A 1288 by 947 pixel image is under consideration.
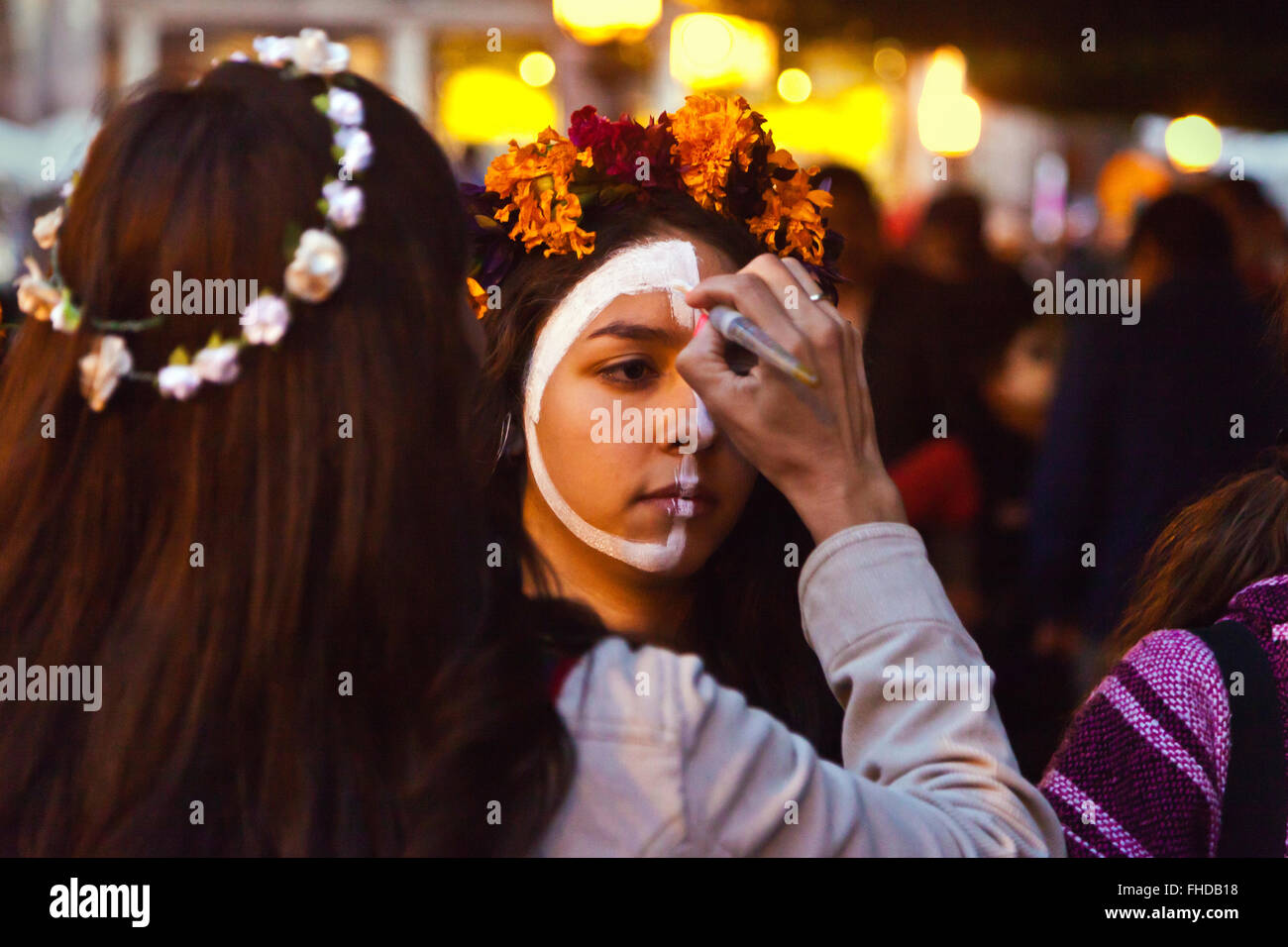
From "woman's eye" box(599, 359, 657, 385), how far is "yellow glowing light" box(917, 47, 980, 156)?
1094 cm

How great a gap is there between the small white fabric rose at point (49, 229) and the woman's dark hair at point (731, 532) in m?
0.80

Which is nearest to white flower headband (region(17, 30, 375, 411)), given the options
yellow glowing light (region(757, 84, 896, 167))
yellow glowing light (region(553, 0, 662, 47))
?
yellow glowing light (region(553, 0, 662, 47))

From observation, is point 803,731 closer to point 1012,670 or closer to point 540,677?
Answer: point 540,677

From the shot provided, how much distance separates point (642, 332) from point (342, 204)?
761 mm

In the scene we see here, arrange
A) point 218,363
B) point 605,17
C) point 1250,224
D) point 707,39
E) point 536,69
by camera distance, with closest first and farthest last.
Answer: point 218,363
point 1250,224
point 605,17
point 707,39
point 536,69

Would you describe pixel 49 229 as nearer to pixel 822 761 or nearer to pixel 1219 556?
pixel 822 761

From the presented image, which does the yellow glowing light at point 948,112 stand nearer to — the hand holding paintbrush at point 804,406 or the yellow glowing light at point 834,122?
the yellow glowing light at point 834,122

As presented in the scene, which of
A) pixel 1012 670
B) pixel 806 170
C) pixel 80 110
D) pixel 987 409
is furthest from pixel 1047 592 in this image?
pixel 80 110

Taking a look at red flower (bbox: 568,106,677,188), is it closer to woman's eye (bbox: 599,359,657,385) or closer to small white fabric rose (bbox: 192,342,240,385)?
woman's eye (bbox: 599,359,657,385)

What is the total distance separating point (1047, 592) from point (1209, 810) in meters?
2.96

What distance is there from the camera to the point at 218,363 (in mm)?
1200

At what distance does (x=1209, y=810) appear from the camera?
1479 millimetres

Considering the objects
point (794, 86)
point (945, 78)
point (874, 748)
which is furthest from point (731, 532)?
point (945, 78)

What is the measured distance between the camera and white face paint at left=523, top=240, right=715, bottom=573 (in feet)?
6.34
